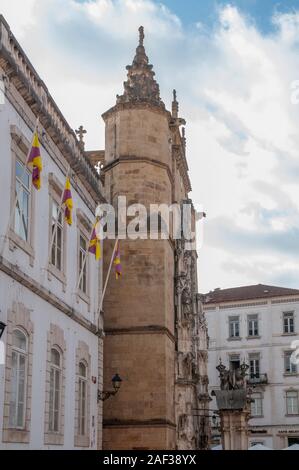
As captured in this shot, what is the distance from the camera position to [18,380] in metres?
13.4

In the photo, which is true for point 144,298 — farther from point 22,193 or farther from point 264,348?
point 264,348

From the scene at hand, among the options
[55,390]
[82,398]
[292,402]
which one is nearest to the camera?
[55,390]

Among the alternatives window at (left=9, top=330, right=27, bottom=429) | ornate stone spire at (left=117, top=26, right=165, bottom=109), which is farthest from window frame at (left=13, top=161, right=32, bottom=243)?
ornate stone spire at (left=117, top=26, right=165, bottom=109)

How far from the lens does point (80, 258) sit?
61.1 feet

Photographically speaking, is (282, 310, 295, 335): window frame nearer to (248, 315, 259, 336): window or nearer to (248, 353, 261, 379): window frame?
(248, 315, 259, 336): window

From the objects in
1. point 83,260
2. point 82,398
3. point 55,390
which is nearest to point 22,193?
point 55,390

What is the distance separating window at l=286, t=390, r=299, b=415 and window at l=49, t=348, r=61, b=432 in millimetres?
33311

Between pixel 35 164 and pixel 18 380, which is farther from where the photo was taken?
pixel 18 380

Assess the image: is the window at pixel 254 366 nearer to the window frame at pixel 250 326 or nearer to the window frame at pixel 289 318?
the window frame at pixel 250 326

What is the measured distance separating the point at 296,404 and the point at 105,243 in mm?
28734

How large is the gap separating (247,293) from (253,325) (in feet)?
7.79

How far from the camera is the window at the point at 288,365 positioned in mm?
46969

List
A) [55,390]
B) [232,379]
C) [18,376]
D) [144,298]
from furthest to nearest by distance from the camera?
[232,379]
[144,298]
[55,390]
[18,376]

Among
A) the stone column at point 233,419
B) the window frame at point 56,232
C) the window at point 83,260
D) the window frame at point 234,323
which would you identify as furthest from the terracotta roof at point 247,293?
the window frame at point 56,232
